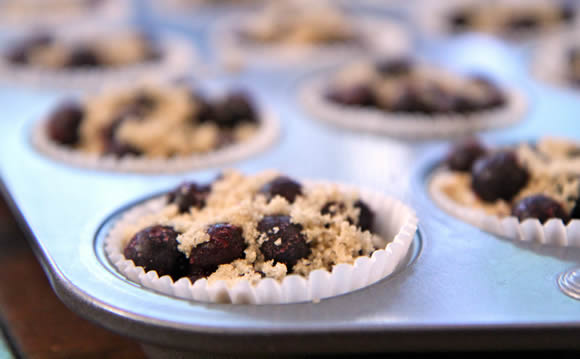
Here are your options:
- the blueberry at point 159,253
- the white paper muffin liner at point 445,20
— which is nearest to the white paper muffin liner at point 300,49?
the white paper muffin liner at point 445,20

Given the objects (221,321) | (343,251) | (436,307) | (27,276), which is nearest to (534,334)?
(436,307)

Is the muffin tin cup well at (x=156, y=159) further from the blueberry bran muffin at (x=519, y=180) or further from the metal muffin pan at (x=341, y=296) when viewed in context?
the blueberry bran muffin at (x=519, y=180)

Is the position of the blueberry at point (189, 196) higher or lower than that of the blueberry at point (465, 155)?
lower

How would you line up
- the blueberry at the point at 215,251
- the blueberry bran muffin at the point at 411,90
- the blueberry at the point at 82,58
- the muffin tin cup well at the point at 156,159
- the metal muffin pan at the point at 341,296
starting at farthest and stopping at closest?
the blueberry at the point at 82,58, the blueberry bran muffin at the point at 411,90, the muffin tin cup well at the point at 156,159, the blueberry at the point at 215,251, the metal muffin pan at the point at 341,296

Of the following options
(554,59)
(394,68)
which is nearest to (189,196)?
(394,68)

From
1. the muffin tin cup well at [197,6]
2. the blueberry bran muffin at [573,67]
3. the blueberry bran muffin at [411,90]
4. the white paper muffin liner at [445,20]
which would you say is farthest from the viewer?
the muffin tin cup well at [197,6]

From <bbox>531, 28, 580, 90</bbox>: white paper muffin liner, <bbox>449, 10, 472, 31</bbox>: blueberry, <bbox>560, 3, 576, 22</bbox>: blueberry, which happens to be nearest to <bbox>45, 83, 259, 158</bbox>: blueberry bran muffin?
<bbox>531, 28, 580, 90</bbox>: white paper muffin liner

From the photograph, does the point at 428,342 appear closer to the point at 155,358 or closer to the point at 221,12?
the point at 155,358
